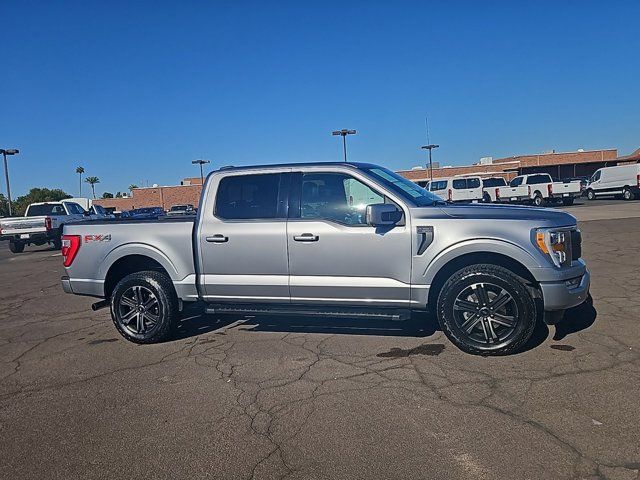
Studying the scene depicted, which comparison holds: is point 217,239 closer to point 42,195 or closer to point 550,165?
point 550,165

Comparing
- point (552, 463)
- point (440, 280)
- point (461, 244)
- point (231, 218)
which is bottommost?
point (552, 463)

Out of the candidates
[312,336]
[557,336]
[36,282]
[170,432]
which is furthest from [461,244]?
[36,282]

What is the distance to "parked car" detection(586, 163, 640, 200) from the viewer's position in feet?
103

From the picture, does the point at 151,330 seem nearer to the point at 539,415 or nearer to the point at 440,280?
the point at 440,280

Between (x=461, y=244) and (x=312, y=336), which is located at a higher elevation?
(x=461, y=244)

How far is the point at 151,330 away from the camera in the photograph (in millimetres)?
5844

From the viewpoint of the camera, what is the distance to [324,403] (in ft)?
13.1

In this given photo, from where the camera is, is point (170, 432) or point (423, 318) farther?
point (423, 318)

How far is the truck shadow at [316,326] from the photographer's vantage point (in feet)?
19.2

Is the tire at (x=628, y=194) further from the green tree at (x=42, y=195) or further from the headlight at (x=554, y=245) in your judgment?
the green tree at (x=42, y=195)

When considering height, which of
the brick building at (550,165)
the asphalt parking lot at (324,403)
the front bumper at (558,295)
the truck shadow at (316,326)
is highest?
the brick building at (550,165)

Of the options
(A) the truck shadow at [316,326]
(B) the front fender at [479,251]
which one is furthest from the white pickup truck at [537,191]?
(B) the front fender at [479,251]

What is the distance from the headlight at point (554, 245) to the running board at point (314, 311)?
4.65 feet

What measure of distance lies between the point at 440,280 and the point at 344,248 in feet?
3.41
